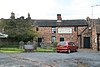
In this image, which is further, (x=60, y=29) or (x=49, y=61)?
(x=60, y=29)

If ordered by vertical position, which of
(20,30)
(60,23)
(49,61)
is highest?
(60,23)

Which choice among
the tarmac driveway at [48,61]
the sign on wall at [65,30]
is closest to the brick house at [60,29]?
the sign on wall at [65,30]

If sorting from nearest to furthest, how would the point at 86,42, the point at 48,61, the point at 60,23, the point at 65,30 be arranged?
the point at 48,61
the point at 86,42
the point at 65,30
the point at 60,23

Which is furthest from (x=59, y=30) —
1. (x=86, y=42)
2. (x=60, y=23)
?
(x=86, y=42)

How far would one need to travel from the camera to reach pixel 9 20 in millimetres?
65875

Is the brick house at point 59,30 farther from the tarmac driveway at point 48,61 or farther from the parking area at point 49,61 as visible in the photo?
the tarmac driveway at point 48,61

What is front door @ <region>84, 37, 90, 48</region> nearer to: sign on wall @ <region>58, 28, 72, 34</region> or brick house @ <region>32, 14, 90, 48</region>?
brick house @ <region>32, 14, 90, 48</region>

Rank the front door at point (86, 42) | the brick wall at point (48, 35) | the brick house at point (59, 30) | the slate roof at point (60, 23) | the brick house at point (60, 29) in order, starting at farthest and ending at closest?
the slate roof at point (60, 23) → the brick wall at point (48, 35) → the brick house at point (59, 30) → the brick house at point (60, 29) → the front door at point (86, 42)

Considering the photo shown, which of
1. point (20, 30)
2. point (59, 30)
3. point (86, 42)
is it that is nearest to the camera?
point (86, 42)

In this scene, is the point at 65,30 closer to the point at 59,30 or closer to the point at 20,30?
the point at 59,30

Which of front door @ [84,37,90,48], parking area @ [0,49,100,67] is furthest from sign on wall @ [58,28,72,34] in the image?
parking area @ [0,49,100,67]

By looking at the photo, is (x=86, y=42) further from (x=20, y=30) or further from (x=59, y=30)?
(x=20, y=30)

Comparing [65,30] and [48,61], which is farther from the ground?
[65,30]

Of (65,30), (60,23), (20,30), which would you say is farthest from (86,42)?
(20,30)
